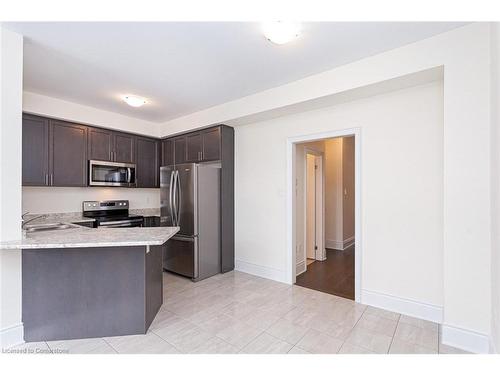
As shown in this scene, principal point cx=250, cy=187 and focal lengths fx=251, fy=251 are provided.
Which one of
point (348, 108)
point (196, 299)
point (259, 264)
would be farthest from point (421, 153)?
point (196, 299)

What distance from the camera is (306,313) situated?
2527mm

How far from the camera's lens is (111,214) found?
13.9 feet

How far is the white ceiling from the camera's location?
195 centimetres

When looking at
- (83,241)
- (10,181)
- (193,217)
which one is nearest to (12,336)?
(83,241)

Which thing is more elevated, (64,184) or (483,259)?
(64,184)

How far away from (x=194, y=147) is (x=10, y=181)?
2.42 meters

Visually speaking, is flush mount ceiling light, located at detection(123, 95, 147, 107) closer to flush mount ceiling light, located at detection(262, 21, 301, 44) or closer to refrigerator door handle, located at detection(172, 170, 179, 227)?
refrigerator door handle, located at detection(172, 170, 179, 227)

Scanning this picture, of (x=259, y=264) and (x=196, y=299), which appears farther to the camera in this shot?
(x=259, y=264)

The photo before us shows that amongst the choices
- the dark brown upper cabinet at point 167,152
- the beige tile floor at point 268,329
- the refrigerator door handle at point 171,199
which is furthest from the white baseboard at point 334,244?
the dark brown upper cabinet at point 167,152

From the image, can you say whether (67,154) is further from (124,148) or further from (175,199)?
(175,199)

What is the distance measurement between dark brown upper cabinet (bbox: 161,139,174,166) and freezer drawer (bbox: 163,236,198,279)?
1.49 meters

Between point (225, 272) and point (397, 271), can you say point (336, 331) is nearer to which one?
point (397, 271)

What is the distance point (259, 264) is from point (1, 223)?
2.84 meters

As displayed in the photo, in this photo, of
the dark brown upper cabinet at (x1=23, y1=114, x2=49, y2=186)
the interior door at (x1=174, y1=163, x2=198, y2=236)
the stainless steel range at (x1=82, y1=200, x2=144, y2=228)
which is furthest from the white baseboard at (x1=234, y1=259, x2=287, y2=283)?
the dark brown upper cabinet at (x1=23, y1=114, x2=49, y2=186)
